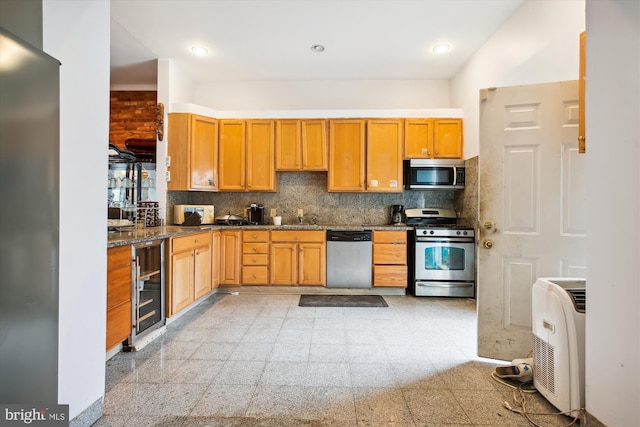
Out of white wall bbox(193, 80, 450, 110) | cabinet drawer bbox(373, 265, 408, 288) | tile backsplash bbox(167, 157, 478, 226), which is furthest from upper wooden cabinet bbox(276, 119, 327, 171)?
cabinet drawer bbox(373, 265, 408, 288)

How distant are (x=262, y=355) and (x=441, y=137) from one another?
363cm

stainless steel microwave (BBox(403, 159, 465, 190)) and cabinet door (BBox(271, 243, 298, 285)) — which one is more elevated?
stainless steel microwave (BBox(403, 159, 465, 190))

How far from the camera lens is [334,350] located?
7.75ft

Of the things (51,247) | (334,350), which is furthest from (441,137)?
(51,247)

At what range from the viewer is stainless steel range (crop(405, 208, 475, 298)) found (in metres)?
3.89

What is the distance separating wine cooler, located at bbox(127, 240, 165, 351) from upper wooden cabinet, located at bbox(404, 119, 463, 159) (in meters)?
3.36

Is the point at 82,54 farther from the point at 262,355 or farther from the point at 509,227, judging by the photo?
the point at 509,227

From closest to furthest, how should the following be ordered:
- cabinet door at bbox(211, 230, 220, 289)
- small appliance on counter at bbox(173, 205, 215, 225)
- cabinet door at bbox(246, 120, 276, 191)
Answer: cabinet door at bbox(211, 230, 220, 289) → small appliance on counter at bbox(173, 205, 215, 225) → cabinet door at bbox(246, 120, 276, 191)

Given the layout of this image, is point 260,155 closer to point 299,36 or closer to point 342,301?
point 299,36

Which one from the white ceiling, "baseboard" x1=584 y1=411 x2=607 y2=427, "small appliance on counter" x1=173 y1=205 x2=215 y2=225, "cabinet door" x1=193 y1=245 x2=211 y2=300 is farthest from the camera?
"small appliance on counter" x1=173 y1=205 x2=215 y2=225

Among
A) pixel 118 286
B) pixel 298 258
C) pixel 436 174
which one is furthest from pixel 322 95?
pixel 118 286

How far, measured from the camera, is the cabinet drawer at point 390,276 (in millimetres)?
4016

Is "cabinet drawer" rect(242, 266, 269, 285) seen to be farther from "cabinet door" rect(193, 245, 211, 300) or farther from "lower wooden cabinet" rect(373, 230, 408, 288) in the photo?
"lower wooden cabinet" rect(373, 230, 408, 288)

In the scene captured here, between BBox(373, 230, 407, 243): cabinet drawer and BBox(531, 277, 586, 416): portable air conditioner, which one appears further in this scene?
BBox(373, 230, 407, 243): cabinet drawer
